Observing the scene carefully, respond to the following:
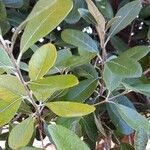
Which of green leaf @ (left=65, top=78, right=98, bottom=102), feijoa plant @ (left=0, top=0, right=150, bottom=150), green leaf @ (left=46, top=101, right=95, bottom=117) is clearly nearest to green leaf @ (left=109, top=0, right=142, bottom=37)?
feijoa plant @ (left=0, top=0, right=150, bottom=150)

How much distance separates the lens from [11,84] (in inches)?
17.5

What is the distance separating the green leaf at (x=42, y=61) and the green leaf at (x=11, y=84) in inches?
0.9

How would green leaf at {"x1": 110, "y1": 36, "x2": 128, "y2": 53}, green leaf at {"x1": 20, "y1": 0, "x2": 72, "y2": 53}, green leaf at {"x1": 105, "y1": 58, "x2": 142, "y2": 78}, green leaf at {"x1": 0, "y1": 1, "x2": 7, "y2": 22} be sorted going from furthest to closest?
green leaf at {"x1": 110, "y1": 36, "x2": 128, "y2": 53} < green leaf at {"x1": 0, "y1": 1, "x2": 7, "y2": 22} < green leaf at {"x1": 105, "y1": 58, "x2": 142, "y2": 78} < green leaf at {"x1": 20, "y1": 0, "x2": 72, "y2": 53}

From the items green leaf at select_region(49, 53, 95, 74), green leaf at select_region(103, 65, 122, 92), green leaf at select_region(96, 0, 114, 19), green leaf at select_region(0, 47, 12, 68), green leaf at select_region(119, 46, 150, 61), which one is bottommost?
green leaf at select_region(103, 65, 122, 92)

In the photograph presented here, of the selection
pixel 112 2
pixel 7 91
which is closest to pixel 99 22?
pixel 7 91

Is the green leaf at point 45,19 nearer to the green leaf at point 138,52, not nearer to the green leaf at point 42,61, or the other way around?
the green leaf at point 42,61

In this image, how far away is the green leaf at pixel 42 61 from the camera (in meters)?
0.45

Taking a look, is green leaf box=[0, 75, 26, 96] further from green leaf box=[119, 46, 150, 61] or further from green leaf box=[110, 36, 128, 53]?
green leaf box=[110, 36, 128, 53]

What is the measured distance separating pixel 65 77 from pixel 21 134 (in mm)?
153

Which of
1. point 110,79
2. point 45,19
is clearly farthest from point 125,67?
point 45,19

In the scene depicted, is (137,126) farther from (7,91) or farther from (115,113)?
(7,91)

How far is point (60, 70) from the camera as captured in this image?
0.58 meters

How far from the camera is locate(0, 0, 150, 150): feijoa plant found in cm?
44

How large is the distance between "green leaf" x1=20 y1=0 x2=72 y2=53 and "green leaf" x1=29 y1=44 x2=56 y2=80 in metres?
0.02
